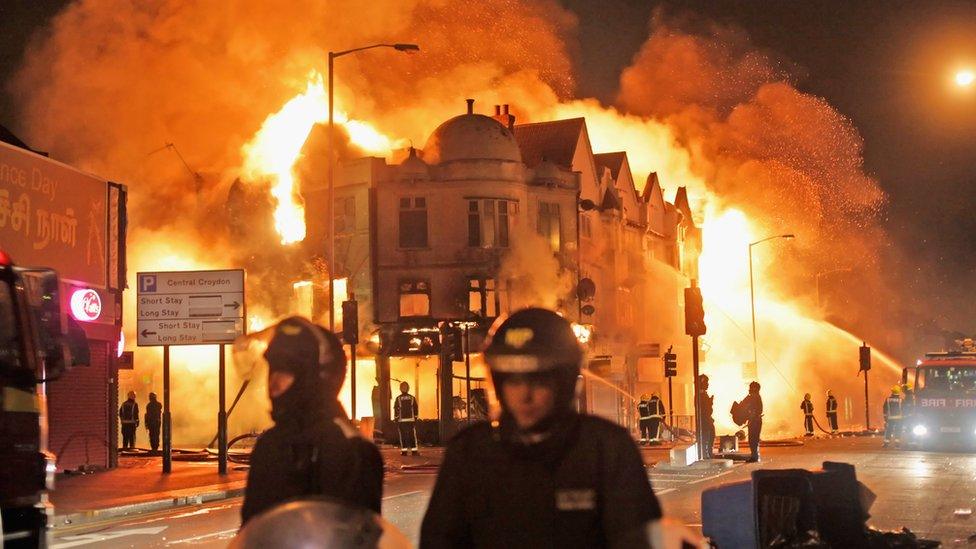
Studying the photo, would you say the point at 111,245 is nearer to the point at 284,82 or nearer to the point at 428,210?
the point at 428,210

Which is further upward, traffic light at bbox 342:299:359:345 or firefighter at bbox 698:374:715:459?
traffic light at bbox 342:299:359:345

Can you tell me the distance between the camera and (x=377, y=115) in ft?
179

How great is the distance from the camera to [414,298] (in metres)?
43.7

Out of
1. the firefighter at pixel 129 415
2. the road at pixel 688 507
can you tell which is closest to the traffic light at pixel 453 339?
the road at pixel 688 507

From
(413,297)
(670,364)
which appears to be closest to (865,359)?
(670,364)

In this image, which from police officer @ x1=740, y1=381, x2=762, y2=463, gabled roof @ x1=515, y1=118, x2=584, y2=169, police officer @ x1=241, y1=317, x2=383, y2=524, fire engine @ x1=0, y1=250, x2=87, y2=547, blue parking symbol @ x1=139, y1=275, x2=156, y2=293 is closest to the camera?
police officer @ x1=241, y1=317, x2=383, y2=524

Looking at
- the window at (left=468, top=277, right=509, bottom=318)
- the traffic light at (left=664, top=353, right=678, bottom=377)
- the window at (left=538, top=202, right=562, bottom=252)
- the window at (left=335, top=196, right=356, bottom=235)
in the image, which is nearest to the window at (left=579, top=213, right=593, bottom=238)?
the window at (left=538, top=202, right=562, bottom=252)

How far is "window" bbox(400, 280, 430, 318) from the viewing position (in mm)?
43469

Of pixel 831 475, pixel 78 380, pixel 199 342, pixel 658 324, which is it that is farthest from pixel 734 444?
pixel 658 324

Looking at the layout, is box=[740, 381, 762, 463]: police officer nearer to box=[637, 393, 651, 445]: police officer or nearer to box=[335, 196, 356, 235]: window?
box=[637, 393, 651, 445]: police officer

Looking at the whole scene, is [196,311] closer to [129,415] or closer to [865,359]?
[129,415]

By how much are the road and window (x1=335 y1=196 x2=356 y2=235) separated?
67.4 ft

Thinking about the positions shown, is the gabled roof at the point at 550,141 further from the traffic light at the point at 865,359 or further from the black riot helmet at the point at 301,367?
the black riot helmet at the point at 301,367

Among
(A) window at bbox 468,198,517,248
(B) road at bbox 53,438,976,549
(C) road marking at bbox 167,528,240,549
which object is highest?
(A) window at bbox 468,198,517,248
